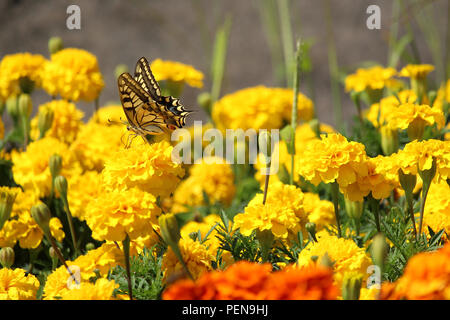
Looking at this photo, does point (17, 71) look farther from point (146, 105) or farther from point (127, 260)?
point (127, 260)

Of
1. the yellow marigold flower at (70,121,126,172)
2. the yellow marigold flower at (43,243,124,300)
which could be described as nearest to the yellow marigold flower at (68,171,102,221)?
the yellow marigold flower at (70,121,126,172)

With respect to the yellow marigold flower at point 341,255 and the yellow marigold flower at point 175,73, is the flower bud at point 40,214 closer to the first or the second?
the yellow marigold flower at point 341,255

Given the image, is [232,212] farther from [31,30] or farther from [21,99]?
[31,30]

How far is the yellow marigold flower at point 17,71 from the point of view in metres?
1.91

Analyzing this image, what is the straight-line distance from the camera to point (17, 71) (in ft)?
6.29

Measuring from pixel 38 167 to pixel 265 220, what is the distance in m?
0.72

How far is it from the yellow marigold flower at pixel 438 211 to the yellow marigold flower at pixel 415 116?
0.46 feet

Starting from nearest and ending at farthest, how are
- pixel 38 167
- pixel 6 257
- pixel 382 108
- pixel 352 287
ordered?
pixel 352 287 → pixel 6 257 → pixel 38 167 → pixel 382 108

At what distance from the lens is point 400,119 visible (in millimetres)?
1291

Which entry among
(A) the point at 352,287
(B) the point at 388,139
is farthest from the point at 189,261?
(B) the point at 388,139

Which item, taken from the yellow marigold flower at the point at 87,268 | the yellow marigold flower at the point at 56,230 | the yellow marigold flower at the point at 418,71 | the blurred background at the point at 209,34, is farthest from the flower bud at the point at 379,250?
the blurred background at the point at 209,34

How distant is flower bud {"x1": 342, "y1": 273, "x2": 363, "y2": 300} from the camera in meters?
0.84
